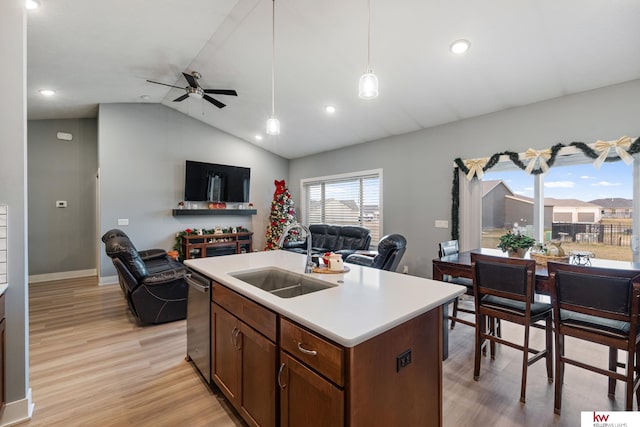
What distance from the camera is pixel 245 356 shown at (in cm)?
175

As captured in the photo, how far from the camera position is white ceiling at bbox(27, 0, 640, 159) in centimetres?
271

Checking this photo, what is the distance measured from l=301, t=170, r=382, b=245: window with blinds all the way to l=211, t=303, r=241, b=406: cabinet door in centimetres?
427

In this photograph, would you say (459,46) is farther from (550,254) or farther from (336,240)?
(336,240)

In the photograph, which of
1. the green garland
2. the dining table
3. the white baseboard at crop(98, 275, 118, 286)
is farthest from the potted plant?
the white baseboard at crop(98, 275, 118, 286)

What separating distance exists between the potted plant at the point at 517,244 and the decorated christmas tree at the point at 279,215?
4.73m

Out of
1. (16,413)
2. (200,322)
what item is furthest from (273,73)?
(16,413)

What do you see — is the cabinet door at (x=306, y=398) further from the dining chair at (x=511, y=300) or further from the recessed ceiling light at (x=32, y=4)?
the recessed ceiling light at (x=32, y=4)

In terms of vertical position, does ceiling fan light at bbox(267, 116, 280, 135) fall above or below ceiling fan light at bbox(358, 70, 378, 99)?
below

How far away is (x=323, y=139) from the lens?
247 inches

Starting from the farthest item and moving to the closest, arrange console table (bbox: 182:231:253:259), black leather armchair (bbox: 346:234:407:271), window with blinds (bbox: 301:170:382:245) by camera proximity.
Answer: console table (bbox: 182:231:253:259) → window with blinds (bbox: 301:170:382:245) → black leather armchair (bbox: 346:234:407:271)

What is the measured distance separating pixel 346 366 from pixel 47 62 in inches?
200

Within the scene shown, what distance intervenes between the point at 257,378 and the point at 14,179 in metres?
2.08

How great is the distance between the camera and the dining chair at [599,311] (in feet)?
5.91

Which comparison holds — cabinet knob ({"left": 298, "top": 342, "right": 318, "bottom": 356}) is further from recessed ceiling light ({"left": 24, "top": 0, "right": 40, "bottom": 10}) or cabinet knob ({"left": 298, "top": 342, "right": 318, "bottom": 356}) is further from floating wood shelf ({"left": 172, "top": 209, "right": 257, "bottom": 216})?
floating wood shelf ({"left": 172, "top": 209, "right": 257, "bottom": 216})
